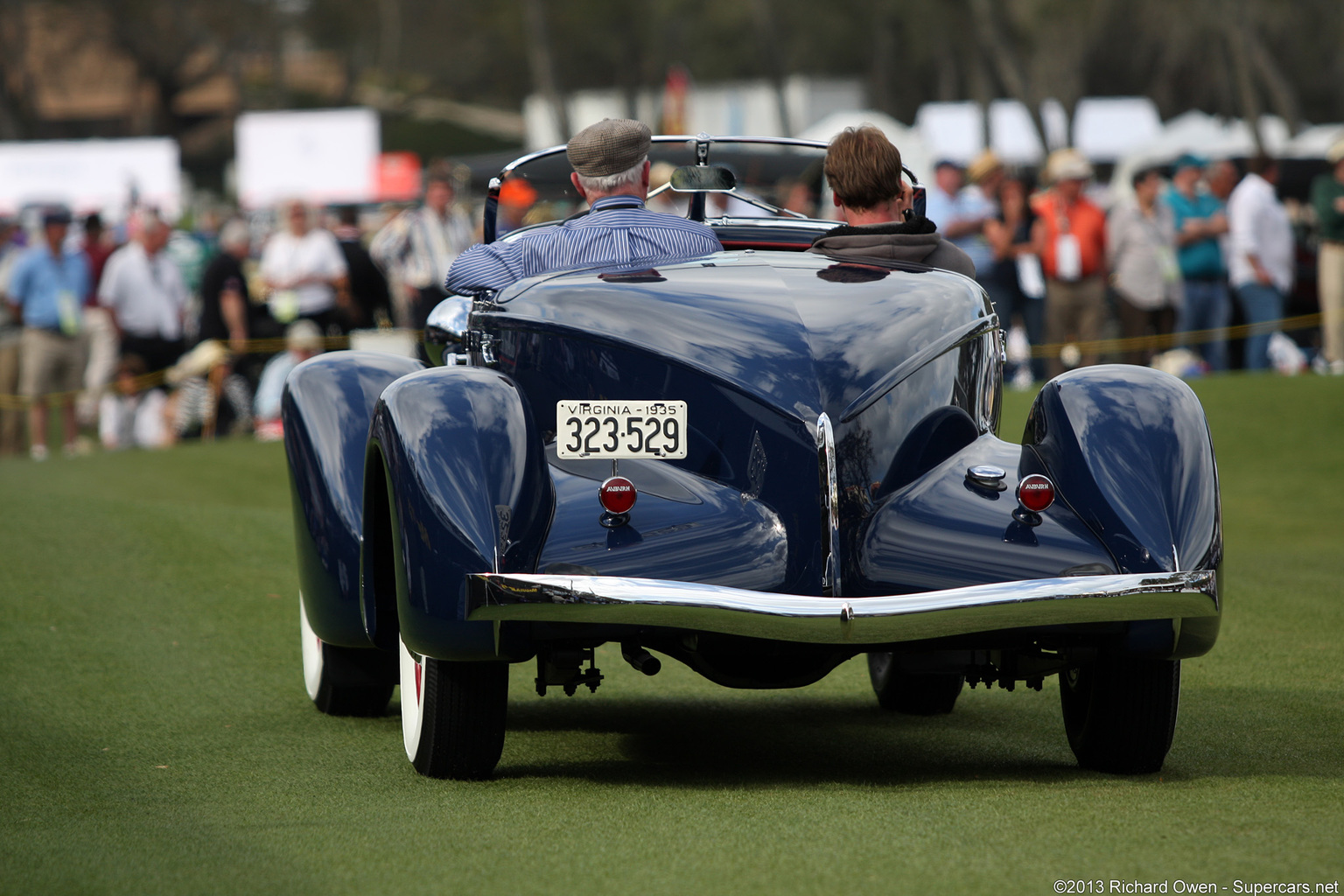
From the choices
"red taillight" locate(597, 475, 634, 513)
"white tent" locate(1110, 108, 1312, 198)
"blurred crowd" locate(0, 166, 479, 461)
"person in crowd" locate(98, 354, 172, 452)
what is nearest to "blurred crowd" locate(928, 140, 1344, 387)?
"blurred crowd" locate(0, 166, 479, 461)

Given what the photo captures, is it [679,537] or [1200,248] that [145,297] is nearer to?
[1200,248]

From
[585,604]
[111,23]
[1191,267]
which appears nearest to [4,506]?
[585,604]

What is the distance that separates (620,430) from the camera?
443 centimetres

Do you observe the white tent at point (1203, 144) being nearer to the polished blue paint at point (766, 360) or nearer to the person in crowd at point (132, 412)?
the person in crowd at point (132, 412)

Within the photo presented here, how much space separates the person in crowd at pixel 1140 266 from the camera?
15008 mm

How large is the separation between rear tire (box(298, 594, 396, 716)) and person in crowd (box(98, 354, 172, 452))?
452 inches

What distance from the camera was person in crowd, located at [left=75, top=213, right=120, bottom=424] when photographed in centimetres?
1703

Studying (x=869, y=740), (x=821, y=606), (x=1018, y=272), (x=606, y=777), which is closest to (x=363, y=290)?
(x=1018, y=272)

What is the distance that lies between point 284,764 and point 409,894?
1.57 metres

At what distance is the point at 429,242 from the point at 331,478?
9.40 metres

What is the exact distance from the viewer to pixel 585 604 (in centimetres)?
395

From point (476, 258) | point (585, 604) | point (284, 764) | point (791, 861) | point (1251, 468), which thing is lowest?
point (1251, 468)

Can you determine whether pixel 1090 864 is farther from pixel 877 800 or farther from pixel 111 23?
pixel 111 23
